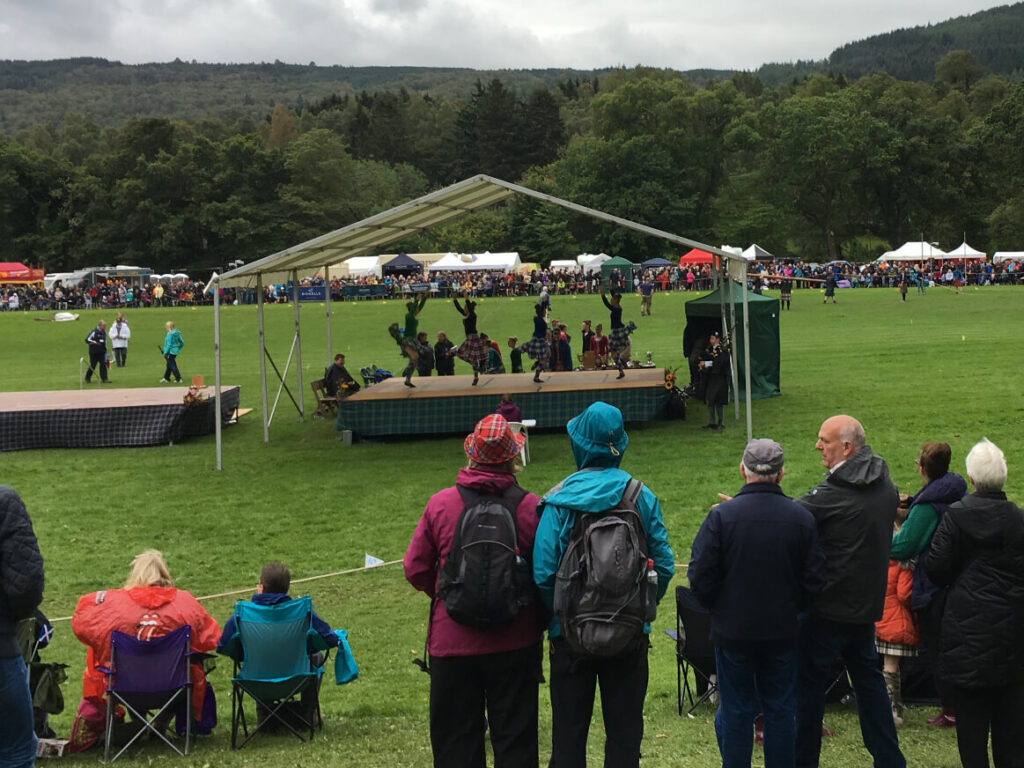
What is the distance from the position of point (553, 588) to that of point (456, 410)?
14.0 meters

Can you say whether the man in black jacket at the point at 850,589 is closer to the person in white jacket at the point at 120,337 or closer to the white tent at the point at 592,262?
the person in white jacket at the point at 120,337

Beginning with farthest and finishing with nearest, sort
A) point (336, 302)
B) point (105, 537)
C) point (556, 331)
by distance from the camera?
point (336, 302), point (556, 331), point (105, 537)

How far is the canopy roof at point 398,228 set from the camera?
623 inches

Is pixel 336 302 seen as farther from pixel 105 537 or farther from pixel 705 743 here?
pixel 705 743

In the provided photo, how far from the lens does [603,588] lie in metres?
4.16

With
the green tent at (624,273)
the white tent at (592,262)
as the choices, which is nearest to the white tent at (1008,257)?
the green tent at (624,273)

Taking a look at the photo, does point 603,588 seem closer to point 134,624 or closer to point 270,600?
point 270,600

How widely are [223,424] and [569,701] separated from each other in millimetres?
16962

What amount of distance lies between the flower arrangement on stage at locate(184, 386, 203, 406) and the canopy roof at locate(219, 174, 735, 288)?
2.33 m

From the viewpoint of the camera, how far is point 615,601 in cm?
416

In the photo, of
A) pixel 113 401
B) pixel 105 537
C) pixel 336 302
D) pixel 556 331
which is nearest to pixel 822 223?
pixel 336 302

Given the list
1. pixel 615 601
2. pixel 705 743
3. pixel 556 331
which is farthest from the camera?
pixel 556 331

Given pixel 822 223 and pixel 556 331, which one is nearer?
pixel 556 331

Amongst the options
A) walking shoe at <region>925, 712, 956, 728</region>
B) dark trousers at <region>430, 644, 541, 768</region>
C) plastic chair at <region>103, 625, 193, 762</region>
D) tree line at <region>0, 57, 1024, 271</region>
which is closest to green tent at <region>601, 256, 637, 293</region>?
tree line at <region>0, 57, 1024, 271</region>
